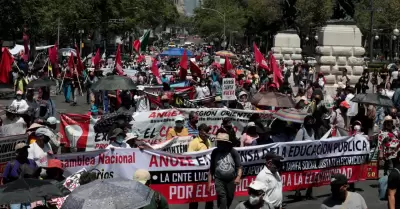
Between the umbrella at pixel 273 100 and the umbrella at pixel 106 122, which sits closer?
the umbrella at pixel 106 122

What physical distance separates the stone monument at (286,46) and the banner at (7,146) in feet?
95.1

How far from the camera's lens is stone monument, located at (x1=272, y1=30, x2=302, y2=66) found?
3847 centimetres

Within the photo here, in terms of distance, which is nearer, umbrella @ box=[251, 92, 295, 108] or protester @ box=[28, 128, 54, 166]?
protester @ box=[28, 128, 54, 166]

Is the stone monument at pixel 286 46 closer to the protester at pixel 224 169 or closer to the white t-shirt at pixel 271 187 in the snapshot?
the protester at pixel 224 169

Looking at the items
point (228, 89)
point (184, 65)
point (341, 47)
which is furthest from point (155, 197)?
point (341, 47)

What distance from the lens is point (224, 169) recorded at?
9445 millimetres

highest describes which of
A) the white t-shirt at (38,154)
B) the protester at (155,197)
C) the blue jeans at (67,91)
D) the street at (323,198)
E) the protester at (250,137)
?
the protester at (155,197)

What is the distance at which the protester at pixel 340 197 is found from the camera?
22.1 feet

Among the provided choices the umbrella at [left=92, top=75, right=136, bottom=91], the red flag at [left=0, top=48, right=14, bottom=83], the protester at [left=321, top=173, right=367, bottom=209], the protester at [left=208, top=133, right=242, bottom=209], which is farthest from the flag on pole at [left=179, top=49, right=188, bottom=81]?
the protester at [left=321, top=173, right=367, bottom=209]

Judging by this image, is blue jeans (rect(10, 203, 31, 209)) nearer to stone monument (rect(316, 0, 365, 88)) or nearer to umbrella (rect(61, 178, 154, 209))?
umbrella (rect(61, 178, 154, 209))

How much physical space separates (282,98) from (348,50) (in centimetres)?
1016

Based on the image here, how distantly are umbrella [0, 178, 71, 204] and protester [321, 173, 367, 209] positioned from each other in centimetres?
251

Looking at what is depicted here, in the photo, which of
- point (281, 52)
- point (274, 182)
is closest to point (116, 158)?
point (274, 182)

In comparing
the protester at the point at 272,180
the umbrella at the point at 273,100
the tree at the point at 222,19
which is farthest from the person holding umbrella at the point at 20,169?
the tree at the point at 222,19
